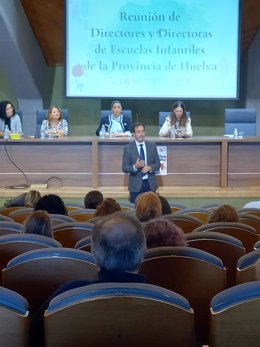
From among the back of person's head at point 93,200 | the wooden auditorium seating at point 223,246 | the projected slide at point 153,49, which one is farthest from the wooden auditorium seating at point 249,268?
the projected slide at point 153,49

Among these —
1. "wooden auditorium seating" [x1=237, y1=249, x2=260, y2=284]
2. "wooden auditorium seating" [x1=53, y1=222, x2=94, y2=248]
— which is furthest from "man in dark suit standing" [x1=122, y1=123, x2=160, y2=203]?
"wooden auditorium seating" [x1=237, y1=249, x2=260, y2=284]

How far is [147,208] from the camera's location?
10.6ft

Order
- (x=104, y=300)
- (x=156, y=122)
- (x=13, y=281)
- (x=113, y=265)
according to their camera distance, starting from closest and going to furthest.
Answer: (x=104, y=300) → (x=113, y=265) → (x=13, y=281) → (x=156, y=122)

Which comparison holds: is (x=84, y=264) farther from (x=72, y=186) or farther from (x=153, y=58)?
(x=153, y=58)

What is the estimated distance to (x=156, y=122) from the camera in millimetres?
9664

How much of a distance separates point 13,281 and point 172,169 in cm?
446

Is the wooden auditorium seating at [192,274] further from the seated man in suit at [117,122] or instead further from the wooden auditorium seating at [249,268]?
the seated man in suit at [117,122]

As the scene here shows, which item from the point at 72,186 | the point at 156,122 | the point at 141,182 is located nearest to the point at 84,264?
the point at 141,182

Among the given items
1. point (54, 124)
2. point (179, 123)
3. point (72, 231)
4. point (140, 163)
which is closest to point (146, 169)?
point (140, 163)

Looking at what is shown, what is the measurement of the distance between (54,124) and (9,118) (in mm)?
727

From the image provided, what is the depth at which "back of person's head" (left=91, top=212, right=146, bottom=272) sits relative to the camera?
1.62m

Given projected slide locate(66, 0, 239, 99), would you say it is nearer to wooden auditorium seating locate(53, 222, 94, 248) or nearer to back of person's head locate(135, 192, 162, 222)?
back of person's head locate(135, 192, 162, 222)

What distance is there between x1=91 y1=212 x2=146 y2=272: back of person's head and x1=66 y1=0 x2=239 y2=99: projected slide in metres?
7.00

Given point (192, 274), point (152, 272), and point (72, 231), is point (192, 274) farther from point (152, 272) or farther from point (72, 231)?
point (72, 231)
